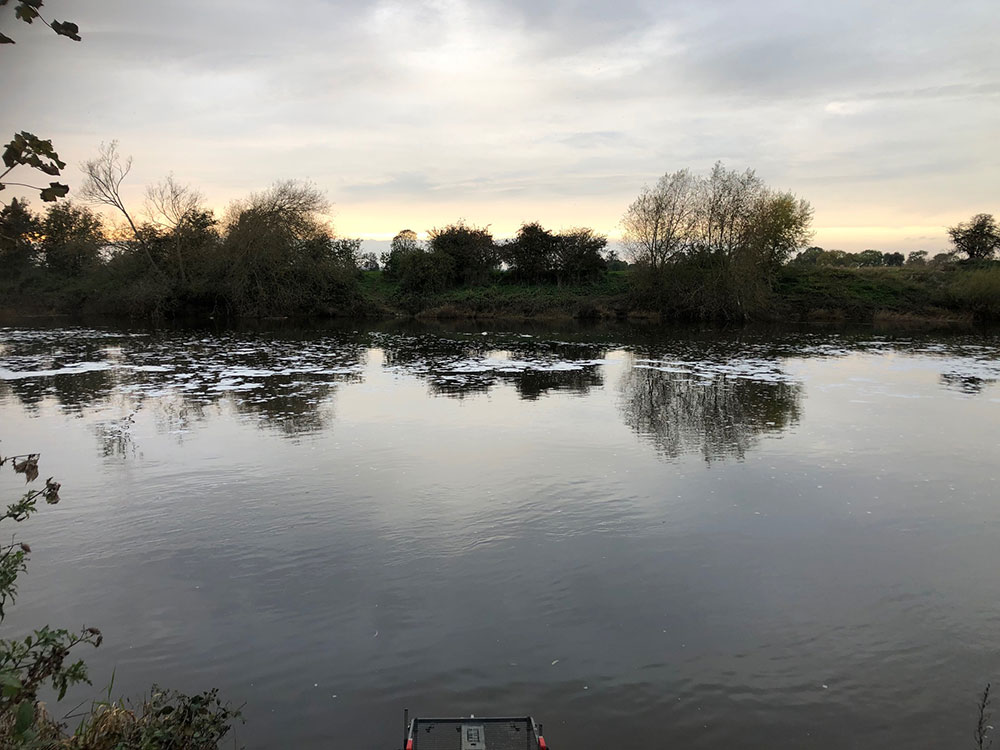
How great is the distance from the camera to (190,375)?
707 inches

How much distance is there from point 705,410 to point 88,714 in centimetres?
1194

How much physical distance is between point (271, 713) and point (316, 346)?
77.6 ft

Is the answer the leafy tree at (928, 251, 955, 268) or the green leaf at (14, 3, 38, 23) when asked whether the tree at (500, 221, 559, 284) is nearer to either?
the leafy tree at (928, 251, 955, 268)

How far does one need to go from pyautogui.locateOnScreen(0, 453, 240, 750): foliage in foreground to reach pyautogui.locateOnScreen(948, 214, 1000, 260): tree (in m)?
62.3


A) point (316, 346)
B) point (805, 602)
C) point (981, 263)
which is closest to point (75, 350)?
point (316, 346)

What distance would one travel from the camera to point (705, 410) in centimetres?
→ 1368

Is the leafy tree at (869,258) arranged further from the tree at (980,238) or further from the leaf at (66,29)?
the leaf at (66,29)

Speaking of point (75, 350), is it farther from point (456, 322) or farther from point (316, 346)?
point (456, 322)

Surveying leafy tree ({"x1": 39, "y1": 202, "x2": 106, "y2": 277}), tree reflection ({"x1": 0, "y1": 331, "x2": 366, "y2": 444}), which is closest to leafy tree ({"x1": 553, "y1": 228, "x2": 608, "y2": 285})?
tree reflection ({"x1": 0, "y1": 331, "x2": 366, "y2": 444})

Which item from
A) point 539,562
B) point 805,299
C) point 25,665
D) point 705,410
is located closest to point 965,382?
point 705,410

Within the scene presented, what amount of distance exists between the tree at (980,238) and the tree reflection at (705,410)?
4683 cm

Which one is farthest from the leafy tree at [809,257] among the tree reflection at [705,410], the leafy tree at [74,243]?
the leafy tree at [74,243]

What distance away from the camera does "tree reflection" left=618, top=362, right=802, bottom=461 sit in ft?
36.1

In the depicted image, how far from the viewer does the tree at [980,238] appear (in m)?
51.6
